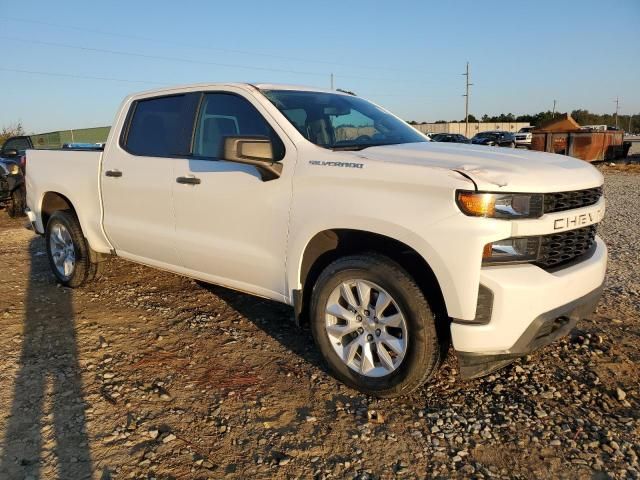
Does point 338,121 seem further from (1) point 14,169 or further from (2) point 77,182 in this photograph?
(1) point 14,169

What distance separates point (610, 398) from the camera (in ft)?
9.93

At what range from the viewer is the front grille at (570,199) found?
273 centimetres

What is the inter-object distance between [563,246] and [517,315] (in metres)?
0.54

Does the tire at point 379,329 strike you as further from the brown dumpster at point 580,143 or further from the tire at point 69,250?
the brown dumpster at point 580,143

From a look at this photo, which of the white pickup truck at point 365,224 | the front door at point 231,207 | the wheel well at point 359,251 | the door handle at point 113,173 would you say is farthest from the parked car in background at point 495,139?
the wheel well at point 359,251

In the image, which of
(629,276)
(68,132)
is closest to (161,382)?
(629,276)

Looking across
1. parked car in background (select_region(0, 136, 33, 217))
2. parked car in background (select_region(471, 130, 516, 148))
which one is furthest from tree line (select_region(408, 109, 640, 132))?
parked car in background (select_region(0, 136, 33, 217))

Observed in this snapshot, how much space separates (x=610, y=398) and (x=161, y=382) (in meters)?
2.72

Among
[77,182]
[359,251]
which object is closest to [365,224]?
[359,251]

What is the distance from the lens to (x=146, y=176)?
423 cm

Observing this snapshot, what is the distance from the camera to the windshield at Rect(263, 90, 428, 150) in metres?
3.54

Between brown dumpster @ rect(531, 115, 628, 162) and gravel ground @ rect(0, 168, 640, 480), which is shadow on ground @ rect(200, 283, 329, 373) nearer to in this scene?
gravel ground @ rect(0, 168, 640, 480)

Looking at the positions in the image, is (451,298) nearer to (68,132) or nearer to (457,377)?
(457,377)

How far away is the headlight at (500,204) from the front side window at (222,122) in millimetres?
1502
